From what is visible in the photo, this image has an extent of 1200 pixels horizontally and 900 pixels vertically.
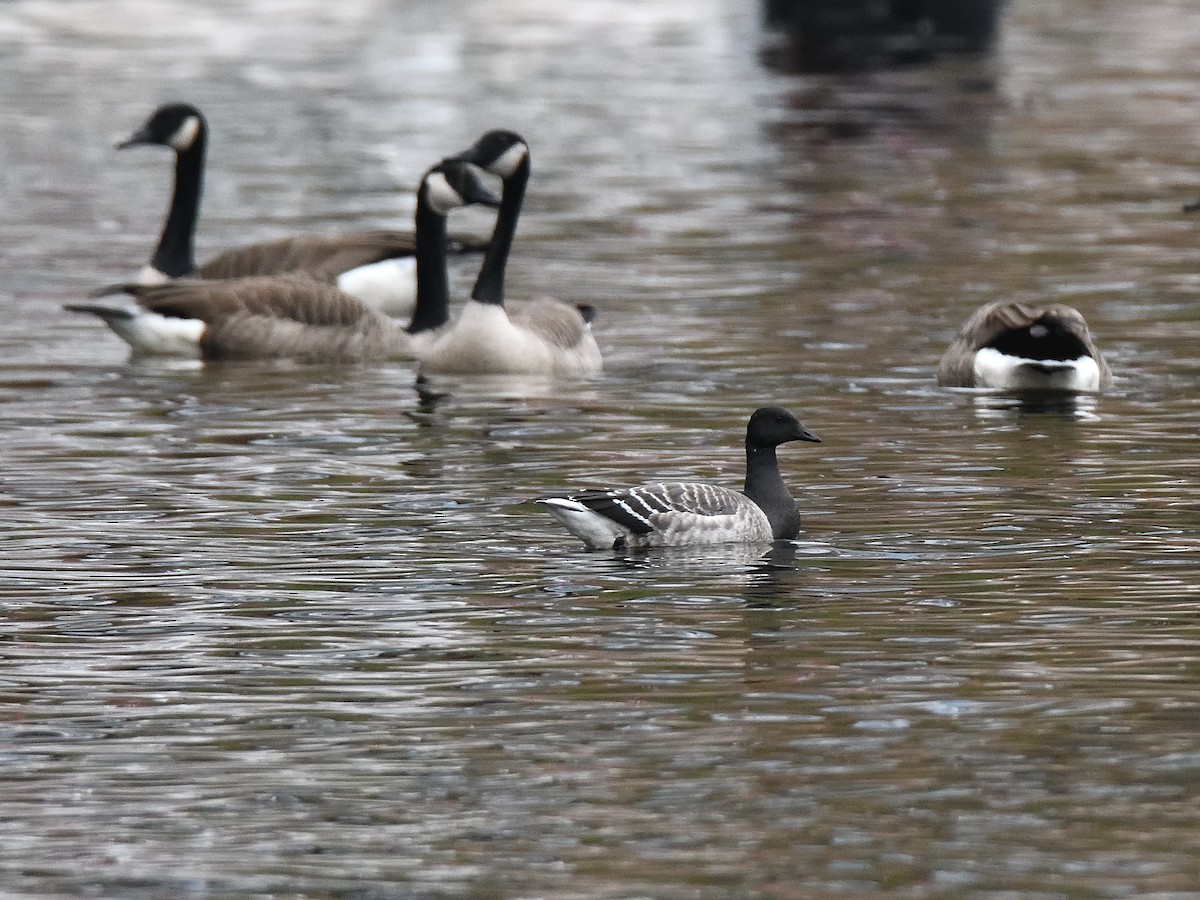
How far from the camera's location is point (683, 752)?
357 inches

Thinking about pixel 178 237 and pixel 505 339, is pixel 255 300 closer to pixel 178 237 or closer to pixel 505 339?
pixel 178 237

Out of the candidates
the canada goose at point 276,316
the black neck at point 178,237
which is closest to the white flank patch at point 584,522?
the canada goose at point 276,316

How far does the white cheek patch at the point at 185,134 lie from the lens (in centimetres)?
2264

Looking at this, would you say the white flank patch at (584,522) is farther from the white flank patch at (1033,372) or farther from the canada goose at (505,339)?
the canada goose at (505,339)

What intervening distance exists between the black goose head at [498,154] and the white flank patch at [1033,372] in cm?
423

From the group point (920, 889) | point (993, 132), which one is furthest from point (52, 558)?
point (993, 132)

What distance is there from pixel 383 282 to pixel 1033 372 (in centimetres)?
635

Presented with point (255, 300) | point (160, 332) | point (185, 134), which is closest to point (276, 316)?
point (255, 300)

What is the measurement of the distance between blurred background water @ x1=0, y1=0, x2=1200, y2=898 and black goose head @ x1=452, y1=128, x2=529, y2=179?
5.32 feet

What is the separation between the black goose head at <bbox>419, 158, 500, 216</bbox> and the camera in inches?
789

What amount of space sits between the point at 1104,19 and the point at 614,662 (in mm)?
51515

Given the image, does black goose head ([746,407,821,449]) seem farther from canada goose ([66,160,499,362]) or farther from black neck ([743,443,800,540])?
canada goose ([66,160,499,362])

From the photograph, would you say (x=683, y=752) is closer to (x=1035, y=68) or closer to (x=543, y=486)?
(x=543, y=486)

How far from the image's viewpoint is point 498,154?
19797mm
